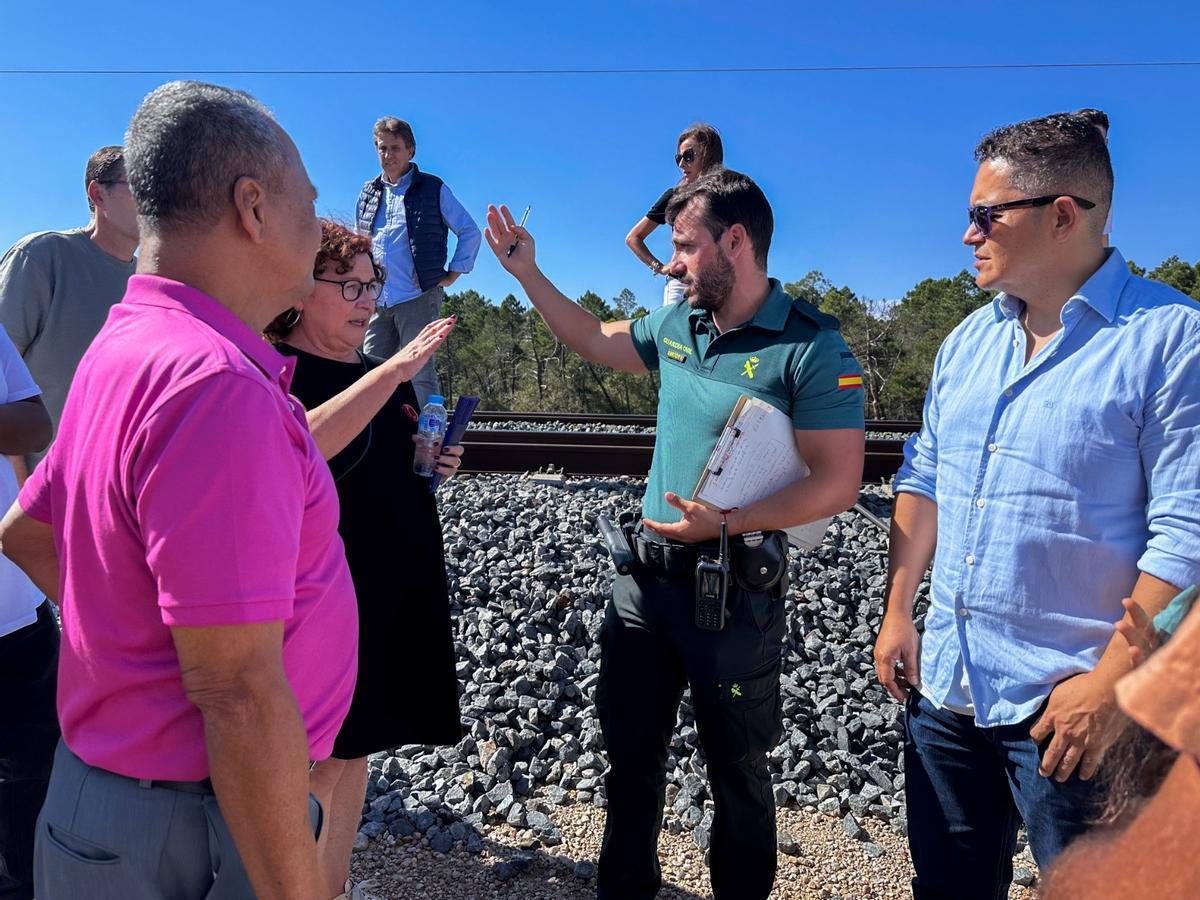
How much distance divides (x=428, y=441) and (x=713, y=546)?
1.01m

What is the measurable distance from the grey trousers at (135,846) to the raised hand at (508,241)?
240 centimetres

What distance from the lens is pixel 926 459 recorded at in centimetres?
263

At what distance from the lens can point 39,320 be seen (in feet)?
12.1

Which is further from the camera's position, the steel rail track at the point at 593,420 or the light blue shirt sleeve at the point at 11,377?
the steel rail track at the point at 593,420

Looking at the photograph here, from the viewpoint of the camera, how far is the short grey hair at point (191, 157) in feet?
4.82

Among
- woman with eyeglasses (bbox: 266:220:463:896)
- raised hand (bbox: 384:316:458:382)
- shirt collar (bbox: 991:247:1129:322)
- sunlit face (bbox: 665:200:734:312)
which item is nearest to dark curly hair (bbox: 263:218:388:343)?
woman with eyeglasses (bbox: 266:220:463:896)

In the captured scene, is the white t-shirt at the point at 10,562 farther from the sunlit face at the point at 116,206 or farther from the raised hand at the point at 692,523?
the raised hand at the point at 692,523

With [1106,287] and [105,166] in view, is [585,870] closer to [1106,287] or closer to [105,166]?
[1106,287]

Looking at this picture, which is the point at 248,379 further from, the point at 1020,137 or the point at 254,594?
the point at 1020,137

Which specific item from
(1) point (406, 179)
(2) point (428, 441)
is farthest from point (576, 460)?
(2) point (428, 441)

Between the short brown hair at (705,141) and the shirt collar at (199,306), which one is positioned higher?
the short brown hair at (705,141)

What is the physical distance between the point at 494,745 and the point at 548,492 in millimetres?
3245

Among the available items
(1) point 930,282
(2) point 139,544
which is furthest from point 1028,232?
(1) point 930,282

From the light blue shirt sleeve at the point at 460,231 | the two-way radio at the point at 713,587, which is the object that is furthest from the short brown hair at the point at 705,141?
the two-way radio at the point at 713,587
